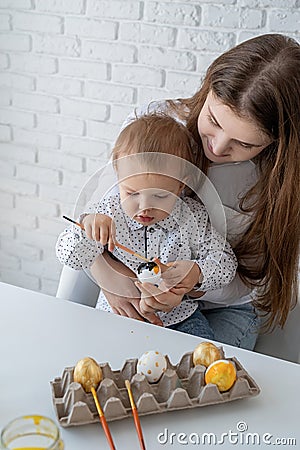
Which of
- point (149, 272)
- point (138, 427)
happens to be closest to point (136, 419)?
point (138, 427)

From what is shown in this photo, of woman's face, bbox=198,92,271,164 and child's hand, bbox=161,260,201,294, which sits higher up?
woman's face, bbox=198,92,271,164

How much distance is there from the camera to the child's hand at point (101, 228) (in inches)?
44.1

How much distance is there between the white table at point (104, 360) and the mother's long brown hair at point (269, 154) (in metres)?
0.36

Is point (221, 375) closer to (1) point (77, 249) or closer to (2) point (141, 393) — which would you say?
(2) point (141, 393)

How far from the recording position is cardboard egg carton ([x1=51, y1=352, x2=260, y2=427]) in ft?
2.76

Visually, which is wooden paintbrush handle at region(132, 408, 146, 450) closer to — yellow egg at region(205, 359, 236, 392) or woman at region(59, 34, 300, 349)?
yellow egg at region(205, 359, 236, 392)

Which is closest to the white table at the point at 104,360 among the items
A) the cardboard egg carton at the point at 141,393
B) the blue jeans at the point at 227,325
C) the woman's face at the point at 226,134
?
the cardboard egg carton at the point at 141,393

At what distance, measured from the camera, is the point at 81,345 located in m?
1.01

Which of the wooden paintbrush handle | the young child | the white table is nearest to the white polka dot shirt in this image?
the young child

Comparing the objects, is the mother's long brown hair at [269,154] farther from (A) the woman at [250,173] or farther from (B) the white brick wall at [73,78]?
(B) the white brick wall at [73,78]

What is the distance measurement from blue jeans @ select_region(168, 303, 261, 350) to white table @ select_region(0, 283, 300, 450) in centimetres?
27

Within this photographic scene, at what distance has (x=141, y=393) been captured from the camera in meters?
0.88

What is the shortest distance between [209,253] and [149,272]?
0.48ft

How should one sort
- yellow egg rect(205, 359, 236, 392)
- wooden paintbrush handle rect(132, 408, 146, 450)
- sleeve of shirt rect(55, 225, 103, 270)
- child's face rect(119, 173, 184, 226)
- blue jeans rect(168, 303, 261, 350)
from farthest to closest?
1. blue jeans rect(168, 303, 261, 350)
2. sleeve of shirt rect(55, 225, 103, 270)
3. child's face rect(119, 173, 184, 226)
4. yellow egg rect(205, 359, 236, 392)
5. wooden paintbrush handle rect(132, 408, 146, 450)
